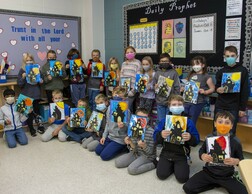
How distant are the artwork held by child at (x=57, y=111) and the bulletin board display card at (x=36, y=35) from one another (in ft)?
3.81

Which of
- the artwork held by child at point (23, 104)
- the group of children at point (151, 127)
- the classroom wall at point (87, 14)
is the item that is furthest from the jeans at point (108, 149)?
the classroom wall at point (87, 14)

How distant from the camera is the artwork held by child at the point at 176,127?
274 cm

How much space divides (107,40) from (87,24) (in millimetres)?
506

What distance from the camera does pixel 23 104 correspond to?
13.2ft

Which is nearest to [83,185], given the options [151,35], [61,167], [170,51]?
[61,167]

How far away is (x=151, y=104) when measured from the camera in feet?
13.0

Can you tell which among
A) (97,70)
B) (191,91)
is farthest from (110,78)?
(191,91)

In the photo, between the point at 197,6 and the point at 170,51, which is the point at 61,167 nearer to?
the point at 170,51

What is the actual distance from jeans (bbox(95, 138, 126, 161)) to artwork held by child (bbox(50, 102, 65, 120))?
926mm

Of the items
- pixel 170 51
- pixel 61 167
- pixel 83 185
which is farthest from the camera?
pixel 170 51

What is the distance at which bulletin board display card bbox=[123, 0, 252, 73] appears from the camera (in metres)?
3.40

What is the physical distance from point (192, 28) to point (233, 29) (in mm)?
648

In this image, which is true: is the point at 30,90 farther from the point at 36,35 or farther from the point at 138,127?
A: the point at 138,127

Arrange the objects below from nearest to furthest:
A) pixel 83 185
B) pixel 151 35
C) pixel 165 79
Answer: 1. pixel 83 185
2. pixel 165 79
3. pixel 151 35
